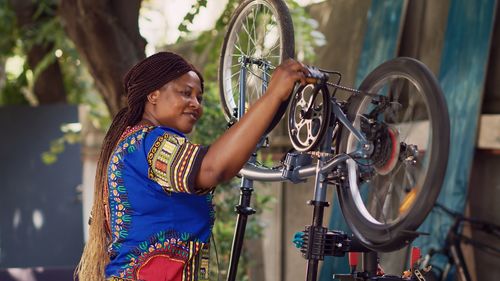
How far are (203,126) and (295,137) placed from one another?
266cm

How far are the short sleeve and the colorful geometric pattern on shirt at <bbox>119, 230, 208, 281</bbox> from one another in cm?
14

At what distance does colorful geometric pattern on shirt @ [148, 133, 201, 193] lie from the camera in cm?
206

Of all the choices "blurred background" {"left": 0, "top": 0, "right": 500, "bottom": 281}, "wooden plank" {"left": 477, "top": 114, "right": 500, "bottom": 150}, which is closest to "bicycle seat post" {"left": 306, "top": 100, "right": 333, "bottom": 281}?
"blurred background" {"left": 0, "top": 0, "right": 500, "bottom": 281}

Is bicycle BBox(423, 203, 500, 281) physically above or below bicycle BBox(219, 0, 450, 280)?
below

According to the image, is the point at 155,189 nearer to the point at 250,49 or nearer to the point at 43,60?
the point at 250,49

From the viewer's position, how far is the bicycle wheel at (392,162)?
6.63 ft

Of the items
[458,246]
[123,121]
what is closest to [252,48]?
[123,121]

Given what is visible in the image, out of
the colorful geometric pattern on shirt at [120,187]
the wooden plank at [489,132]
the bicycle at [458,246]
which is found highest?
the wooden plank at [489,132]

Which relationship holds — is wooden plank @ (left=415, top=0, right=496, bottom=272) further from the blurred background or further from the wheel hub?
the wheel hub

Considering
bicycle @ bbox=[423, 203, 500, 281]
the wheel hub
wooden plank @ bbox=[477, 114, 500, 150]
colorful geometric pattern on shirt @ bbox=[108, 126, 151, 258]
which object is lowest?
bicycle @ bbox=[423, 203, 500, 281]

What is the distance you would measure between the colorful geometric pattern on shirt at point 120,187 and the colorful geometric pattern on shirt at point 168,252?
0.07 metres

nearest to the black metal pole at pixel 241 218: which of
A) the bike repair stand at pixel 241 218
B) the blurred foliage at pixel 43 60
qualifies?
the bike repair stand at pixel 241 218

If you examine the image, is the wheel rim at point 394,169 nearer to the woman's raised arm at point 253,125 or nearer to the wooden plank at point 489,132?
the woman's raised arm at point 253,125

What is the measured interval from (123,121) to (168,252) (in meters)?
0.40
